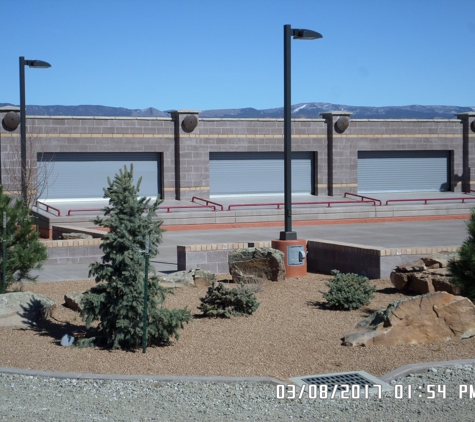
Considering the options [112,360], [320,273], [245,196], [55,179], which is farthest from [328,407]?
[245,196]

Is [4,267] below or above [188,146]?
below

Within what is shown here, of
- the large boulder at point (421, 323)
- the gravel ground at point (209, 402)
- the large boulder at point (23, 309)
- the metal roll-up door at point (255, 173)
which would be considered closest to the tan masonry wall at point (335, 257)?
the large boulder at point (421, 323)

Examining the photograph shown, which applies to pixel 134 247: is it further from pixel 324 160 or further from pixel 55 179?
pixel 324 160

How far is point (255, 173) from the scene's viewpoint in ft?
133

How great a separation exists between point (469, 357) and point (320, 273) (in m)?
7.24

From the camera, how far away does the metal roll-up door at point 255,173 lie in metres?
39.4

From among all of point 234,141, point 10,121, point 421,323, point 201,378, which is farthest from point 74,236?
point 234,141

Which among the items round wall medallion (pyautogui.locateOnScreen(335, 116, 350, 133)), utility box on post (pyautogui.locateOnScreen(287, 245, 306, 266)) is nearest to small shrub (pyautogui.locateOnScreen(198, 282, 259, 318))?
utility box on post (pyautogui.locateOnScreen(287, 245, 306, 266))

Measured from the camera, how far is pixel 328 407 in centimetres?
676

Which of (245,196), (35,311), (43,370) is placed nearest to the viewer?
(43,370)

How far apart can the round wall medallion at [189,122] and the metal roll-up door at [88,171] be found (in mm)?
2165

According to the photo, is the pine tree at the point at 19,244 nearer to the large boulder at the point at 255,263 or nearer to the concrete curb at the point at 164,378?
the large boulder at the point at 255,263

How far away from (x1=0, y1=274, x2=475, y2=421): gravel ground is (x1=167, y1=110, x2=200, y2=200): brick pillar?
26.1 meters

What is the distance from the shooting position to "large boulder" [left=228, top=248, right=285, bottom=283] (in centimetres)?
1377
